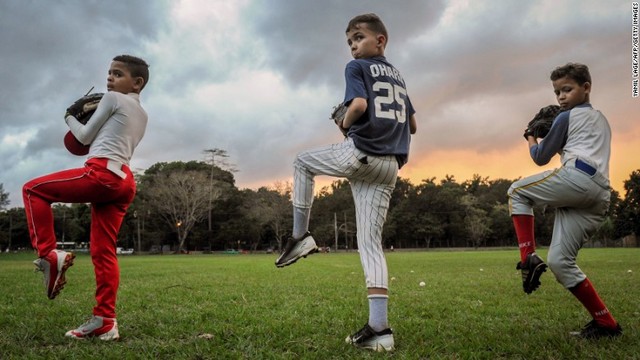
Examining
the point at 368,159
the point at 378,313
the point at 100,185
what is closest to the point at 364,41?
the point at 368,159

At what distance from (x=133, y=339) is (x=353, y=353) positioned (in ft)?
6.10

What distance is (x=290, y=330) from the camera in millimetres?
3975

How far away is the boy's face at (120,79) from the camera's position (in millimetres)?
4012

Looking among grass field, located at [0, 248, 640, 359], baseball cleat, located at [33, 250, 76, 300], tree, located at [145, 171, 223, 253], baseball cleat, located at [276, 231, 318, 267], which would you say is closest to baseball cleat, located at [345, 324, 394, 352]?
grass field, located at [0, 248, 640, 359]

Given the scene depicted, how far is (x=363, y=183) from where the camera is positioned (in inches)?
140

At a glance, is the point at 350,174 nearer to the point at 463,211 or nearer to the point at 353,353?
the point at 353,353

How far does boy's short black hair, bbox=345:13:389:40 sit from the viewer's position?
3.53m

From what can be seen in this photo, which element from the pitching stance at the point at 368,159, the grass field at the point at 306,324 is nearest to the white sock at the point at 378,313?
the pitching stance at the point at 368,159

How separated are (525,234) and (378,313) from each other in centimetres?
146

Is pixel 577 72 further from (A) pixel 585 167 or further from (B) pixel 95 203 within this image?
(B) pixel 95 203

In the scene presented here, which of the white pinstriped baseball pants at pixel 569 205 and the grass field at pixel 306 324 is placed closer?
the grass field at pixel 306 324

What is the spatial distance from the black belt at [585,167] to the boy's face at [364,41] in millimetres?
1779

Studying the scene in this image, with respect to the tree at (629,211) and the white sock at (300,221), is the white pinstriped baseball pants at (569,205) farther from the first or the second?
the tree at (629,211)

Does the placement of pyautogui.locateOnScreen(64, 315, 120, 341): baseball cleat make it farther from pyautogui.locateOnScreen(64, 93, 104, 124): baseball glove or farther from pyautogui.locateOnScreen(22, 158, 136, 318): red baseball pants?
pyautogui.locateOnScreen(64, 93, 104, 124): baseball glove
